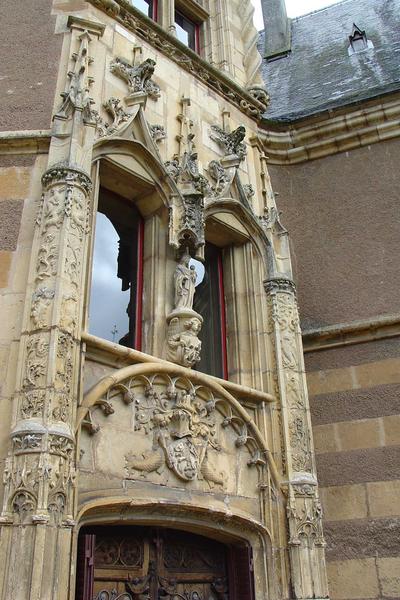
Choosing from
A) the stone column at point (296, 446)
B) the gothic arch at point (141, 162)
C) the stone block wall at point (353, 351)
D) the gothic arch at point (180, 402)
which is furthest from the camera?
the stone block wall at point (353, 351)

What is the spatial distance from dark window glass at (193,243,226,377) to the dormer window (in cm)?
592

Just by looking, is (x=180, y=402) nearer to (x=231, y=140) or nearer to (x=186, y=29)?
(x=231, y=140)

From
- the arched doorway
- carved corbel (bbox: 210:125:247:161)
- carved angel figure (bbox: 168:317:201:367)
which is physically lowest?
the arched doorway

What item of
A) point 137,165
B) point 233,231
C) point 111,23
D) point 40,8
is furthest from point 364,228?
point 40,8

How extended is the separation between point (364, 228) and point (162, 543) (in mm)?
4631

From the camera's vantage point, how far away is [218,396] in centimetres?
571

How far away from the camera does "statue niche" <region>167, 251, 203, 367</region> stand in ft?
18.2

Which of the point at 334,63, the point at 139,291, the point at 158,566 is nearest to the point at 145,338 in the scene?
the point at 139,291

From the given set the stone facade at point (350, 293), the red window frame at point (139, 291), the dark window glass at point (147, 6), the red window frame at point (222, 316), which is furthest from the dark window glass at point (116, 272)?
the dark window glass at point (147, 6)

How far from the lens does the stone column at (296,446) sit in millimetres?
5477

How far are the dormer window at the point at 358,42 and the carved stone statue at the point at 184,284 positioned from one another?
22.3 feet

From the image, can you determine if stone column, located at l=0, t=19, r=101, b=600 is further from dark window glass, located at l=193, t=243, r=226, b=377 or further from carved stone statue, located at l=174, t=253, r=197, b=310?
dark window glass, located at l=193, t=243, r=226, b=377

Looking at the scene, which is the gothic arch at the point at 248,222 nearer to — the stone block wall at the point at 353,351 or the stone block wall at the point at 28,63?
the stone block wall at the point at 353,351

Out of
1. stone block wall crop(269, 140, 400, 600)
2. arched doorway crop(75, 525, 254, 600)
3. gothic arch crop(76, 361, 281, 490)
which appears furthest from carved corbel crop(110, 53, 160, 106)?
arched doorway crop(75, 525, 254, 600)
